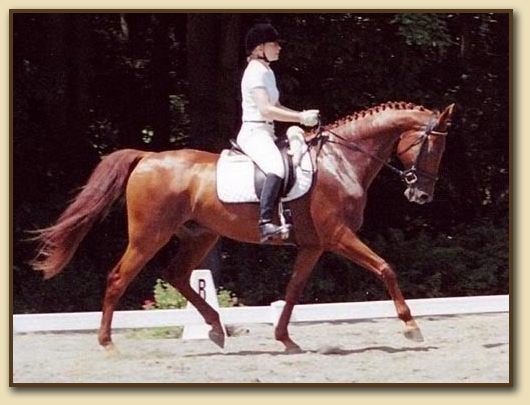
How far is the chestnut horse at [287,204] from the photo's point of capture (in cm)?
852

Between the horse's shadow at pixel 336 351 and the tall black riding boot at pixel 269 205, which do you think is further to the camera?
the horse's shadow at pixel 336 351

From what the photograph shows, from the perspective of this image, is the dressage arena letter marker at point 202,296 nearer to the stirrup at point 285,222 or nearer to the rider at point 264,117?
the rider at point 264,117

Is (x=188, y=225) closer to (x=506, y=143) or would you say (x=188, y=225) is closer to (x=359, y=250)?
(x=359, y=250)

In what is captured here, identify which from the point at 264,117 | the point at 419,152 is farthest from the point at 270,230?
the point at 419,152

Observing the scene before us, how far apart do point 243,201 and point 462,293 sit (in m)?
4.72

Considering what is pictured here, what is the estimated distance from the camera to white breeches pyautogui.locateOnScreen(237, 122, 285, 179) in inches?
327

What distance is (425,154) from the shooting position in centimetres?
858

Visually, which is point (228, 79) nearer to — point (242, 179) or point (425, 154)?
point (242, 179)

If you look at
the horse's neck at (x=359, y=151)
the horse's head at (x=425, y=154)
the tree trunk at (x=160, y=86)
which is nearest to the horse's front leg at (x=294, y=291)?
the horse's neck at (x=359, y=151)

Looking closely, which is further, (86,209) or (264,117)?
(86,209)

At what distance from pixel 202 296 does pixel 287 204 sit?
1.24 metres

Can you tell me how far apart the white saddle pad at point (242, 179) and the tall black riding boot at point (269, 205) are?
155 millimetres

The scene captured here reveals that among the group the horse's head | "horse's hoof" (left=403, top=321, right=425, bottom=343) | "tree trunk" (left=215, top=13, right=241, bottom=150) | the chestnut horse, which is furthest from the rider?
"tree trunk" (left=215, top=13, right=241, bottom=150)

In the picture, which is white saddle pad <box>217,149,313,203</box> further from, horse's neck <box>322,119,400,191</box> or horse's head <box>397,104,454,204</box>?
horse's head <box>397,104,454,204</box>
